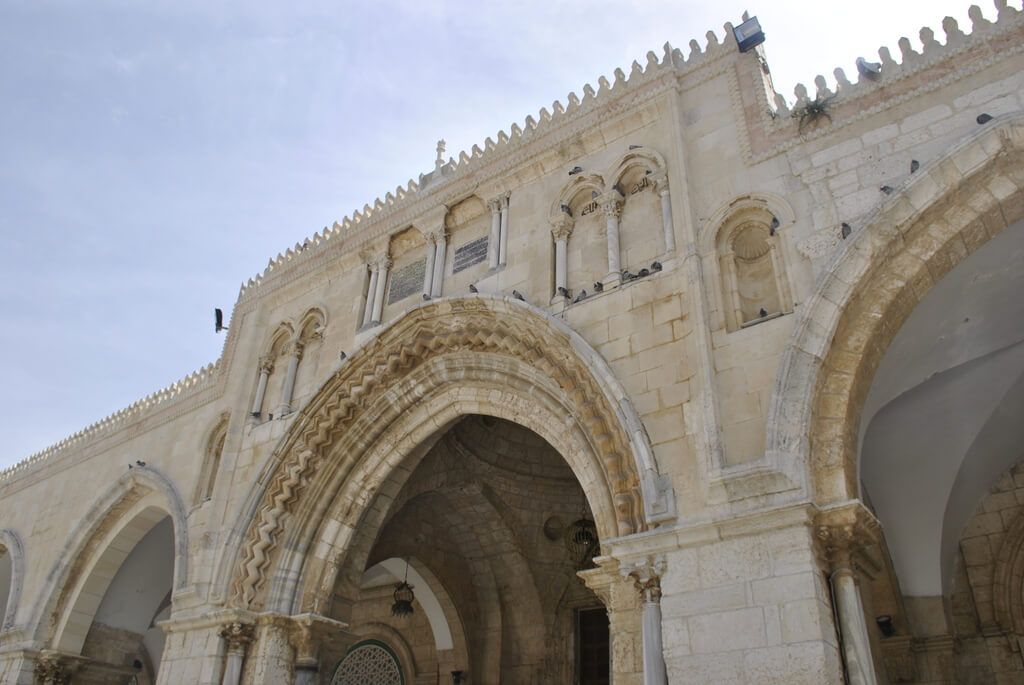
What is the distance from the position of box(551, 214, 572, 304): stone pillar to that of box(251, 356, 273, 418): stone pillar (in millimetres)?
4097

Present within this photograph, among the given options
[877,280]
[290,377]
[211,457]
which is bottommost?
[877,280]

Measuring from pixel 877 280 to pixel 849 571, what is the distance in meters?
1.99

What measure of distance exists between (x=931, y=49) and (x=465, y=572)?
26.0ft

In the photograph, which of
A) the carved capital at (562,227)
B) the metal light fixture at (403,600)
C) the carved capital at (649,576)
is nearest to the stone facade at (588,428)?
the carved capital at (649,576)

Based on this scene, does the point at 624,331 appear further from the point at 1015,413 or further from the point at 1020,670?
the point at 1020,670

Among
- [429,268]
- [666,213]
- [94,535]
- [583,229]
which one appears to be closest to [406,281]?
[429,268]

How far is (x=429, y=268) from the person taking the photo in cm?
884

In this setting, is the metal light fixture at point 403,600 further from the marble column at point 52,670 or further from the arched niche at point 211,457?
the marble column at point 52,670

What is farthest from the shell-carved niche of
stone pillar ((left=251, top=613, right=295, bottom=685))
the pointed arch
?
stone pillar ((left=251, top=613, right=295, bottom=685))

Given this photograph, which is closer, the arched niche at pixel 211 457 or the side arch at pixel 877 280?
the side arch at pixel 877 280

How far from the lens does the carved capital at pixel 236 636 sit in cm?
777

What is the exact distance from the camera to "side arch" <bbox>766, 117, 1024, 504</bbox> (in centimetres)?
544

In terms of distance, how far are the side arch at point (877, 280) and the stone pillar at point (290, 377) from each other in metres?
5.62

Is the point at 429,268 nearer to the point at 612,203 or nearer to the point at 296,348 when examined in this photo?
the point at 296,348
